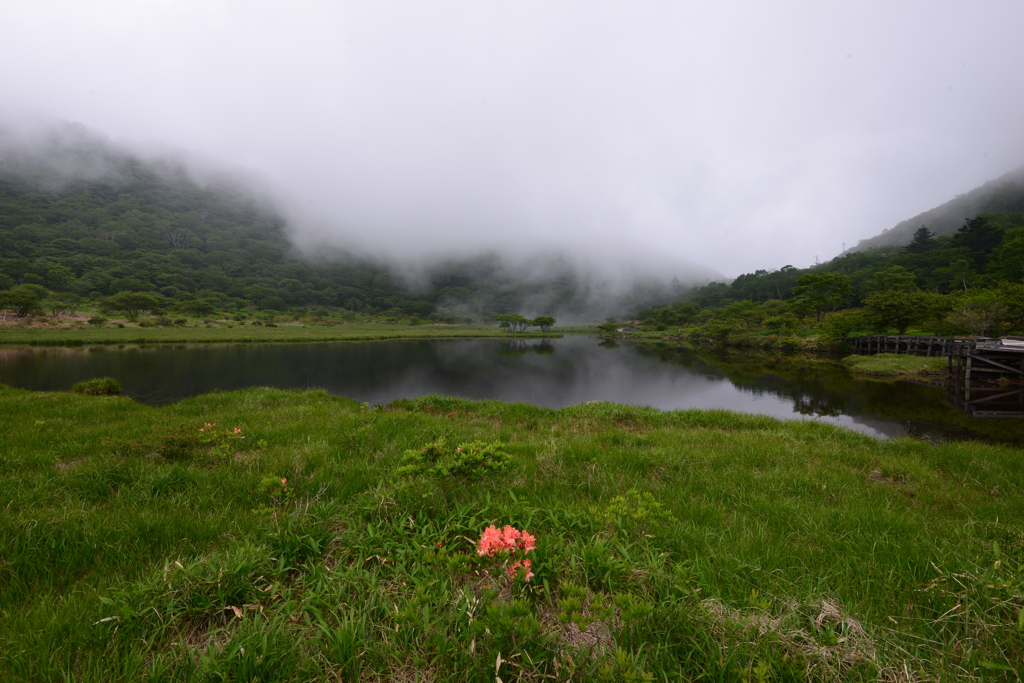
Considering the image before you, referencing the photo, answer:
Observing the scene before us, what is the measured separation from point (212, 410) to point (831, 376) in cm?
3474

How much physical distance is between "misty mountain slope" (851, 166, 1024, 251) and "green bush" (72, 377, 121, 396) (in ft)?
631

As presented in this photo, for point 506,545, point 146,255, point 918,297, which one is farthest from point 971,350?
point 146,255

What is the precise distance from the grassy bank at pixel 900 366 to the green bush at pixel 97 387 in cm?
4226

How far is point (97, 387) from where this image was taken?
1279 centimetres

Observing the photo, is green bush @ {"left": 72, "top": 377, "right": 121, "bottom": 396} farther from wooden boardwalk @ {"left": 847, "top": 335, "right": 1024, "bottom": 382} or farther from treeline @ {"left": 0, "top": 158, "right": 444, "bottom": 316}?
treeline @ {"left": 0, "top": 158, "right": 444, "bottom": 316}

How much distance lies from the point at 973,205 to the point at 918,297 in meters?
179

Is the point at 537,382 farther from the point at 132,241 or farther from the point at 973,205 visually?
the point at 973,205

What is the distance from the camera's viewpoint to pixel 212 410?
10.3m

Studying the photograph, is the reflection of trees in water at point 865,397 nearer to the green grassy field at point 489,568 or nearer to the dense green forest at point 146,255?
the green grassy field at point 489,568

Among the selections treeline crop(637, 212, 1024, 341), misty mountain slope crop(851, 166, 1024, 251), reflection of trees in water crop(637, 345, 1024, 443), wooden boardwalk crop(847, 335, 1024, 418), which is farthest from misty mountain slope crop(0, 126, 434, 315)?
misty mountain slope crop(851, 166, 1024, 251)

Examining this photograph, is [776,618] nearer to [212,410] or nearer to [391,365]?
[212,410]

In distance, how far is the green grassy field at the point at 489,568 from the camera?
1.83 metres

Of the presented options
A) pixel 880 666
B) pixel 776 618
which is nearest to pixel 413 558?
pixel 776 618

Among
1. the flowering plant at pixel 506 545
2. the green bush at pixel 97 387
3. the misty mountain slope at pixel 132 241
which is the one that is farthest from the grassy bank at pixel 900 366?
the misty mountain slope at pixel 132 241
